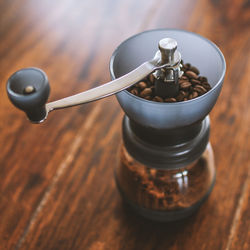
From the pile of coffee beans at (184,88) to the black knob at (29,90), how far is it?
0.12m

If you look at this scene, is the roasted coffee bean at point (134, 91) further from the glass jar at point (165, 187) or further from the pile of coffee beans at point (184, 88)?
the glass jar at point (165, 187)

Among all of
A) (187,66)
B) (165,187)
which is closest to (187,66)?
(187,66)

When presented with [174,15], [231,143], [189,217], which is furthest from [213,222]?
[174,15]

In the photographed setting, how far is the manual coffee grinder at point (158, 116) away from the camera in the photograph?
0.32 m

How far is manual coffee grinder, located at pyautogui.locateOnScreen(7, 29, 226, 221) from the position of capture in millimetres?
320

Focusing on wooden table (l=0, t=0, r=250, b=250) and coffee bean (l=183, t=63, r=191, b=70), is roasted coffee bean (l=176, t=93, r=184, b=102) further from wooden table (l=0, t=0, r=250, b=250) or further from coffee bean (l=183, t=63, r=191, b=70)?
wooden table (l=0, t=0, r=250, b=250)

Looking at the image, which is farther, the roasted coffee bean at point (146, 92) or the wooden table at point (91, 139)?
the wooden table at point (91, 139)

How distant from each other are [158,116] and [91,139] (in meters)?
0.26

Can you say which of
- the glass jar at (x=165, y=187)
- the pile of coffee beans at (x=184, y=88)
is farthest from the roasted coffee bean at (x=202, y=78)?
the glass jar at (x=165, y=187)

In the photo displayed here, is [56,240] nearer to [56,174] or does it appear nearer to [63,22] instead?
[56,174]

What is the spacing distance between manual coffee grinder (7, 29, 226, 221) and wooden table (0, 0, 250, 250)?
0.13ft

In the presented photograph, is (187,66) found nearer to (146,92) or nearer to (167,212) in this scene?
(146,92)

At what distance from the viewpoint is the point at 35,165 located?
57 cm

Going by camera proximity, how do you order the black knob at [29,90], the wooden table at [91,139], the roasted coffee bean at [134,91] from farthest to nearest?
the wooden table at [91,139] → the roasted coffee bean at [134,91] → the black knob at [29,90]
